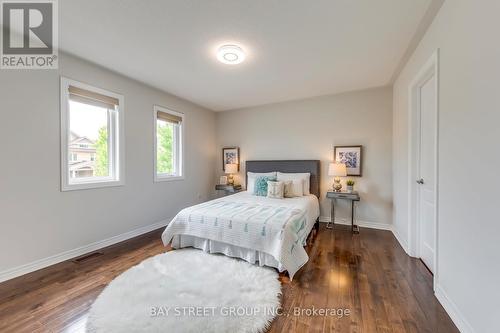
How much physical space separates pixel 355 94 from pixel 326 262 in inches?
122

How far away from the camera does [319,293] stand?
189 centimetres

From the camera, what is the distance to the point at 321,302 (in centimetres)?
177

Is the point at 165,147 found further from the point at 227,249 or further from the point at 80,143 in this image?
the point at 227,249

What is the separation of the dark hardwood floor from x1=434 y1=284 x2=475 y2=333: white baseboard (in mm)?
46

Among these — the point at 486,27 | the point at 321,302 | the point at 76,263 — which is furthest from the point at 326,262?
the point at 76,263

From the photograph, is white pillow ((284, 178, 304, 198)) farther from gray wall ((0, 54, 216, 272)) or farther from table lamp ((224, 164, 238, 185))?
gray wall ((0, 54, 216, 272))

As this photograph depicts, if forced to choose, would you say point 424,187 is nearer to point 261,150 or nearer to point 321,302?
point 321,302

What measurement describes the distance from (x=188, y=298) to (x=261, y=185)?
2421 millimetres

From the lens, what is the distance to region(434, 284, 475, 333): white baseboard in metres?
1.41

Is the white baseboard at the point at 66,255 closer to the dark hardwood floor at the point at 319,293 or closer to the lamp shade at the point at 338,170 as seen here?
the dark hardwood floor at the point at 319,293

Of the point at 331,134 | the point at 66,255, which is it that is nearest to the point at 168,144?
the point at 66,255

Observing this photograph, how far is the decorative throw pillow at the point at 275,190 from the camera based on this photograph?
3.62 m

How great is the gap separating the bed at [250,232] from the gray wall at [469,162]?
3.95 ft

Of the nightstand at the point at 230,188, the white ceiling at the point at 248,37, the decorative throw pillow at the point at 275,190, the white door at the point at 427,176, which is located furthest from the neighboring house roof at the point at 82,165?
the white door at the point at 427,176
